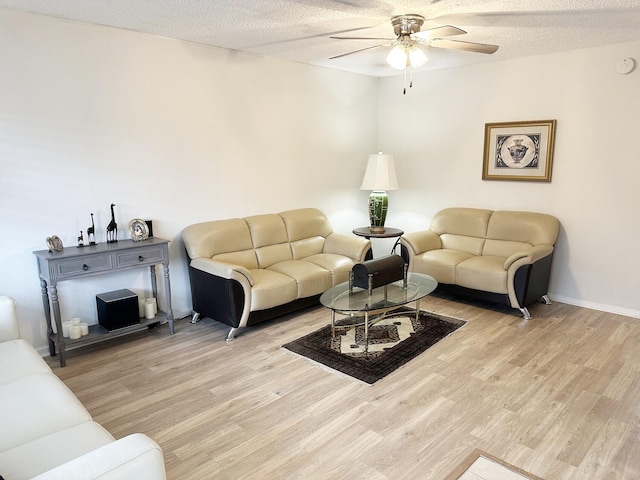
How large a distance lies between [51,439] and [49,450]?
77 mm

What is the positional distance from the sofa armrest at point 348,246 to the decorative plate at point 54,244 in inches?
101

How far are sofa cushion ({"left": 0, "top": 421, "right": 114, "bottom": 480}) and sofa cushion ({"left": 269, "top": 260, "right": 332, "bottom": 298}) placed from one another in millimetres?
2402

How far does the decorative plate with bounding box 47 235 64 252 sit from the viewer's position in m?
3.21

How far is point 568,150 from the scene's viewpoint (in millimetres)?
4348

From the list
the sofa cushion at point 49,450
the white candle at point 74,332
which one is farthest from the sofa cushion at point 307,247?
the sofa cushion at point 49,450

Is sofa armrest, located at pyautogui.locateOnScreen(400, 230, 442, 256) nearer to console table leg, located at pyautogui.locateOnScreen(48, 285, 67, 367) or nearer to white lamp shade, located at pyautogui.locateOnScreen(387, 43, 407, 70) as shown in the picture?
white lamp shade, located at pyautogui.locateOnScreen(387, 43, 407, 70)

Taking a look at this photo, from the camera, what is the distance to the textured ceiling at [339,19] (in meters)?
2.91

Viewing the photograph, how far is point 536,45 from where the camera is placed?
4035 mm

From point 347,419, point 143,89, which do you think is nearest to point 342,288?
point 347,419

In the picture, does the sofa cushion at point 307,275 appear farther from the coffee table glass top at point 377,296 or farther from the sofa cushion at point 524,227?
the sofa cushion at point 524,227

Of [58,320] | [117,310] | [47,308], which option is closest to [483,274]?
[117,310]

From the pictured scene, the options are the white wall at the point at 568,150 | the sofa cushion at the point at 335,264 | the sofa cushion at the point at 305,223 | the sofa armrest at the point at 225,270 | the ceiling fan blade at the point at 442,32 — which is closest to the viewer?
the ceiling fan blade at the point at 442,32

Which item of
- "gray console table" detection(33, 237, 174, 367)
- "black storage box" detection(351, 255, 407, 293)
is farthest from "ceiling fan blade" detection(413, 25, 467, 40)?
"gray console table" detection(33, 237, 174, 367)

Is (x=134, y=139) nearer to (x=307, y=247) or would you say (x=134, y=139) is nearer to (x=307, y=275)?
(x=307, y=275)
